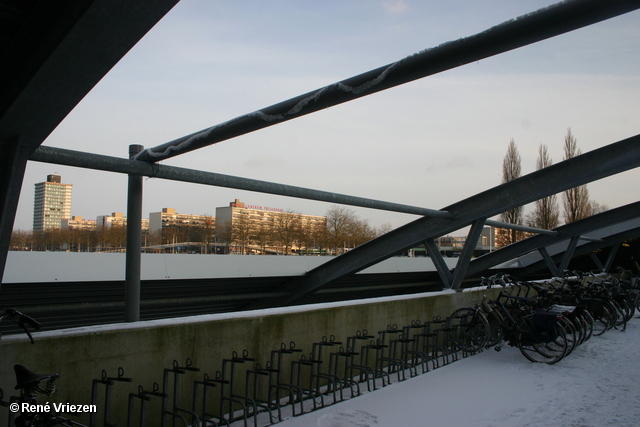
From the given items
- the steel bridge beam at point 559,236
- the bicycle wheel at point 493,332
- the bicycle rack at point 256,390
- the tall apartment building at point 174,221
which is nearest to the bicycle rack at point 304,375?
the bicycle rack at point 256,390

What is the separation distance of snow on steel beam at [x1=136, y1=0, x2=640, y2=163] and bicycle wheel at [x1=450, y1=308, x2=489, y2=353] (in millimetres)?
5312

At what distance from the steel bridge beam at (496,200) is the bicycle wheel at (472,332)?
1.73 meters

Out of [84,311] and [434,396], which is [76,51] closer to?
[434,396]

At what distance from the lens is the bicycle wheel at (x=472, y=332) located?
7.65 meters

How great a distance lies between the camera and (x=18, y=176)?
3.17 m

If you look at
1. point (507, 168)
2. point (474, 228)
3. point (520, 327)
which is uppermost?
point (507, 168)

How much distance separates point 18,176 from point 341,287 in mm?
10315

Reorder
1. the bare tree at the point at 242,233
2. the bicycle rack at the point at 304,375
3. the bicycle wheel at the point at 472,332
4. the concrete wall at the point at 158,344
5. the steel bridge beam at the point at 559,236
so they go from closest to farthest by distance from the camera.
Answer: the concrete wall at the point at 158,344 → the bicycle rack at the point at 304,375 → the bicycle wheel at the point at 472,332 → the steel bridge beam at the point at 559,236 → the bare tree at the point at 242,233

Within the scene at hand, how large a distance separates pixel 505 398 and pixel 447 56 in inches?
154

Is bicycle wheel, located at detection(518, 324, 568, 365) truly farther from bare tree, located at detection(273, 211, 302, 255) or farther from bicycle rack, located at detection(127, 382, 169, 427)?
bare tree, located at detection(273, 211, 302, 255)

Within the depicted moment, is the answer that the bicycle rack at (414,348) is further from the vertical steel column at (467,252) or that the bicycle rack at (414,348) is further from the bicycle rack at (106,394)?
the bicycle rack at (106,394)

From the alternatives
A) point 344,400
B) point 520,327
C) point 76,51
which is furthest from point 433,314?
point 76,51

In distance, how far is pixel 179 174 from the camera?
190 inches

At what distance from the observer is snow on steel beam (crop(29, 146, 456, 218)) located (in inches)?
156
